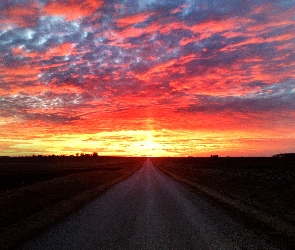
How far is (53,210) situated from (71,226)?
431 cm

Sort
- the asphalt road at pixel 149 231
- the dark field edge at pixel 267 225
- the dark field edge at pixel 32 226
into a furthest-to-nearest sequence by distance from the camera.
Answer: the dark field edge at pixel 267 225 → the dark field edge at pixel 32 226 → the asphalt road at pixel 149 231

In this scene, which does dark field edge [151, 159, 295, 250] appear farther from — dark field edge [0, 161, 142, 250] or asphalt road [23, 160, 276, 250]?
dark field edge [0, 161, 142, 250]

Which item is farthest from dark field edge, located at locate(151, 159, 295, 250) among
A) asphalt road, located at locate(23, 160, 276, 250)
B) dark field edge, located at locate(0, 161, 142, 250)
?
dark field edge, located at locate(0, 161, 142, 250)

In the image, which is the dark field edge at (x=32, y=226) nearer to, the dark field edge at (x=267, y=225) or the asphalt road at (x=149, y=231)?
the asphalt road at (x=149, y=231)

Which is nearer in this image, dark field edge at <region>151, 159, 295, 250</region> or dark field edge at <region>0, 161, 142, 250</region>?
dark field edge at <region>0, 161, 142, 250</region>

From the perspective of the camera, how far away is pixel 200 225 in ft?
37.3

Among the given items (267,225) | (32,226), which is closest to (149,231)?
(32,226)

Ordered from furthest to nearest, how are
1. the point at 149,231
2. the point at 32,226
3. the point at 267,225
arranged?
the point at 267,225, the point at 32,226, the point at 149,231

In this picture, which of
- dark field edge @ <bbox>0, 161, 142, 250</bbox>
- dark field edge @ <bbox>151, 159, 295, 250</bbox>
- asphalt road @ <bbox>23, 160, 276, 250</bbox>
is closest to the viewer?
asphalt road @ <bbox>23, 160, 276, 250</bbox>

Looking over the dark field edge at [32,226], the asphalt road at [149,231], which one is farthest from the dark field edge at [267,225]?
the dark field edge at [32,226]

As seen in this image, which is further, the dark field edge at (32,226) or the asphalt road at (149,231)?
the dark field edge at (32,226)

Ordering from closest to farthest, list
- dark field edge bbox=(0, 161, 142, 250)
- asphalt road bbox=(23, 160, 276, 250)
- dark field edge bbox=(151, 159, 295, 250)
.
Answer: asphalt road bbox=(23, 160, 276, 250) < dark field edge bbox=(0, 161, 142, 250) < dark field edge bbox=(151, 159, 295, 250)

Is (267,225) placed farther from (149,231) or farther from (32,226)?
(32,226)

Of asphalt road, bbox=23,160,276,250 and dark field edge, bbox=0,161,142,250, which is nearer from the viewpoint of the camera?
asphalt road, bbox=23,160,276,250
